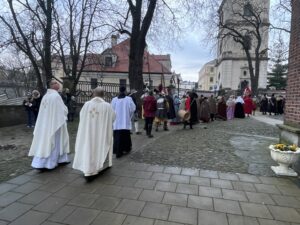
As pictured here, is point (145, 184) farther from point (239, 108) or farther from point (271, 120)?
point (239, 108)

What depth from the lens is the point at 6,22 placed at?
17.2m

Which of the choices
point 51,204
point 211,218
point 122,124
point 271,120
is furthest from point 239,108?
point 51,204

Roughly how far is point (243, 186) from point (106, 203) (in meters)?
2.60

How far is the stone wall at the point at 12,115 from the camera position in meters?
14.2

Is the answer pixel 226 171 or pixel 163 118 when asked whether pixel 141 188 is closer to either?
pixel 226 171

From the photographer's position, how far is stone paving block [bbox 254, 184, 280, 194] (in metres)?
5.25

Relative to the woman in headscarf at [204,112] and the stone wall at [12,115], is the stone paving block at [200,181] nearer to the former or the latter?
the woman in headscarf at [204,112]

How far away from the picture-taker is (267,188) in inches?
213

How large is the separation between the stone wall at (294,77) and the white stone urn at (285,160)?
1.25 meters

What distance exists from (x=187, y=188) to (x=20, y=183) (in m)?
3.08

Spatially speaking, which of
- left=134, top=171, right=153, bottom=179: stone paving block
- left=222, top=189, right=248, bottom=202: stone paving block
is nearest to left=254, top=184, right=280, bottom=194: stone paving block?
left=222, top=189, right=248, bottom=202: stone paving block

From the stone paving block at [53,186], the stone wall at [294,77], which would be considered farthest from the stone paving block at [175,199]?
the stone wall at [294,77]

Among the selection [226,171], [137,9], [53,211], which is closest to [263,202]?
[226,171]

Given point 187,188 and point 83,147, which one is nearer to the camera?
point 187,188
